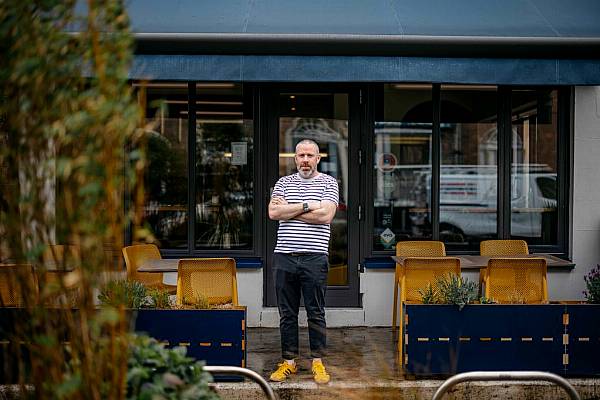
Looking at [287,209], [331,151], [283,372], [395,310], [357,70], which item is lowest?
[283,372]

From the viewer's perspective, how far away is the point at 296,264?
6.40 m

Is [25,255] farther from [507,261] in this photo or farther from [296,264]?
[507,261]

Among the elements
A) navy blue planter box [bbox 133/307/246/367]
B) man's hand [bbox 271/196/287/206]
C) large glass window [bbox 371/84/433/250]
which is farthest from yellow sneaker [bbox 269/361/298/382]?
large glass window [bbox 371/84/433/250]

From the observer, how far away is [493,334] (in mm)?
6234

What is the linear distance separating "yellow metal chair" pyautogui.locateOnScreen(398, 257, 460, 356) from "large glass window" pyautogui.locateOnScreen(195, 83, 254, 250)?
6.99 ft

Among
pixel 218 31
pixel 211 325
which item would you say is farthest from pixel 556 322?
pixel 218 31

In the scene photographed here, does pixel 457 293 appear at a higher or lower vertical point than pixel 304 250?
lower

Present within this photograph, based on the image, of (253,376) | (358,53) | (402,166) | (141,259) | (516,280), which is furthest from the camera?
(402,166)

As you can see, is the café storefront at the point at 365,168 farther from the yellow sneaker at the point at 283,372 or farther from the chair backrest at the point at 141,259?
the yellow sneaker at the point at 283,372

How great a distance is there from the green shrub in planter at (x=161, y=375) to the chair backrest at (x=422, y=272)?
3967 millimetres

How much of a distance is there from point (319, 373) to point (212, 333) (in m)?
0.89

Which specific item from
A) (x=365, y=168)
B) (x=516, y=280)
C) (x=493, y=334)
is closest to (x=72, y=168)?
(x=493, y=334)

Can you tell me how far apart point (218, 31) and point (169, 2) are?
970 millimetres

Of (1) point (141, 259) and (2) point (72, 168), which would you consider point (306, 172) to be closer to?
(1) point (141, 259)
